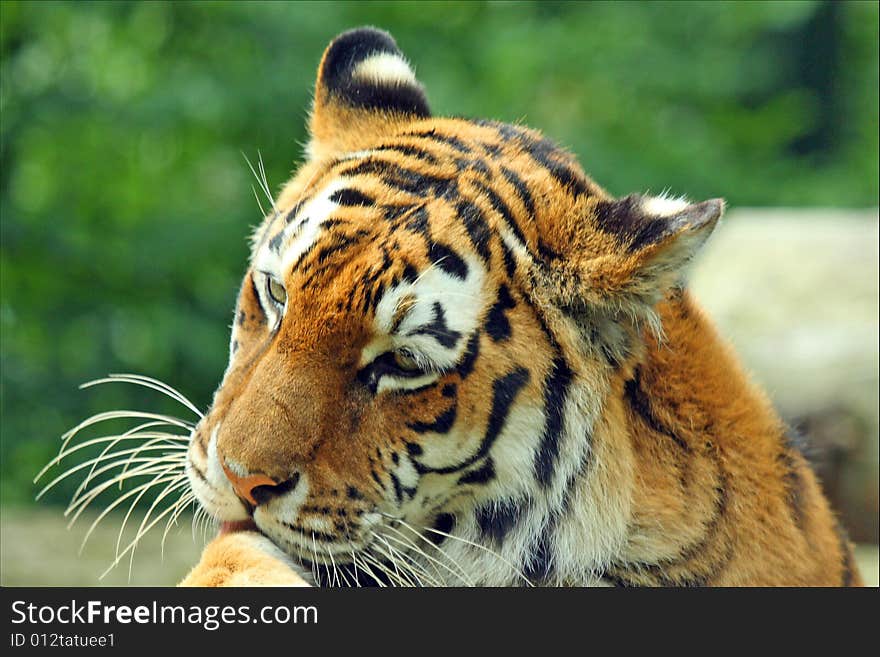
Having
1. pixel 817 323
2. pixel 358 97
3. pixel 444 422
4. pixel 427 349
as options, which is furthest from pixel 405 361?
pixel 817 323

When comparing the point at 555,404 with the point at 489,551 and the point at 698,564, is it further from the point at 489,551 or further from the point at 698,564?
the point at 698,564

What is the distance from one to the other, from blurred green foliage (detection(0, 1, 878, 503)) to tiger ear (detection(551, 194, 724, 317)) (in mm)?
3258

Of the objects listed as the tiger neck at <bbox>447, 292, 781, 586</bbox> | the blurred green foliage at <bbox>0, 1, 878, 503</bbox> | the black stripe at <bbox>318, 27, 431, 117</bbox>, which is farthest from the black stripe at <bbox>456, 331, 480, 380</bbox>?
the blurred green foliage at <bbox>0, 1, 878, 503</bbox>

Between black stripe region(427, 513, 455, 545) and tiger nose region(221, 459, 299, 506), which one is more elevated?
tiger nose region(221, 459, 299, 506)

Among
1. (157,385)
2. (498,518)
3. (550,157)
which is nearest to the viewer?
(498,518)

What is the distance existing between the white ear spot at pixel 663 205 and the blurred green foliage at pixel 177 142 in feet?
10.6

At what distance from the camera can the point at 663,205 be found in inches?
97.0

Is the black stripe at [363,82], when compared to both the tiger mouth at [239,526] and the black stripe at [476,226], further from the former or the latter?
the tiger mouth at [239,526]

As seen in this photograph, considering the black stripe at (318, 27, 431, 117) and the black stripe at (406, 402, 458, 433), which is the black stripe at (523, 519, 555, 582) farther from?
the black stripe at (318, 27, 431, 117)

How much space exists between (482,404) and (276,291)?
0.52 meters

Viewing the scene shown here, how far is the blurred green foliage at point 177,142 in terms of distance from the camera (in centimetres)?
584

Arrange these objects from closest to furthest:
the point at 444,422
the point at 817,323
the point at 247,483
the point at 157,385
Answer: the point at 247,483
the point at 444,422
the point at 157,385
the point at 817,323

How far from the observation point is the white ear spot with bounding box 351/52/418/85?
2980 millimetres

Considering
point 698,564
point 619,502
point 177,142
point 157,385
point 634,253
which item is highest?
point 177,142
